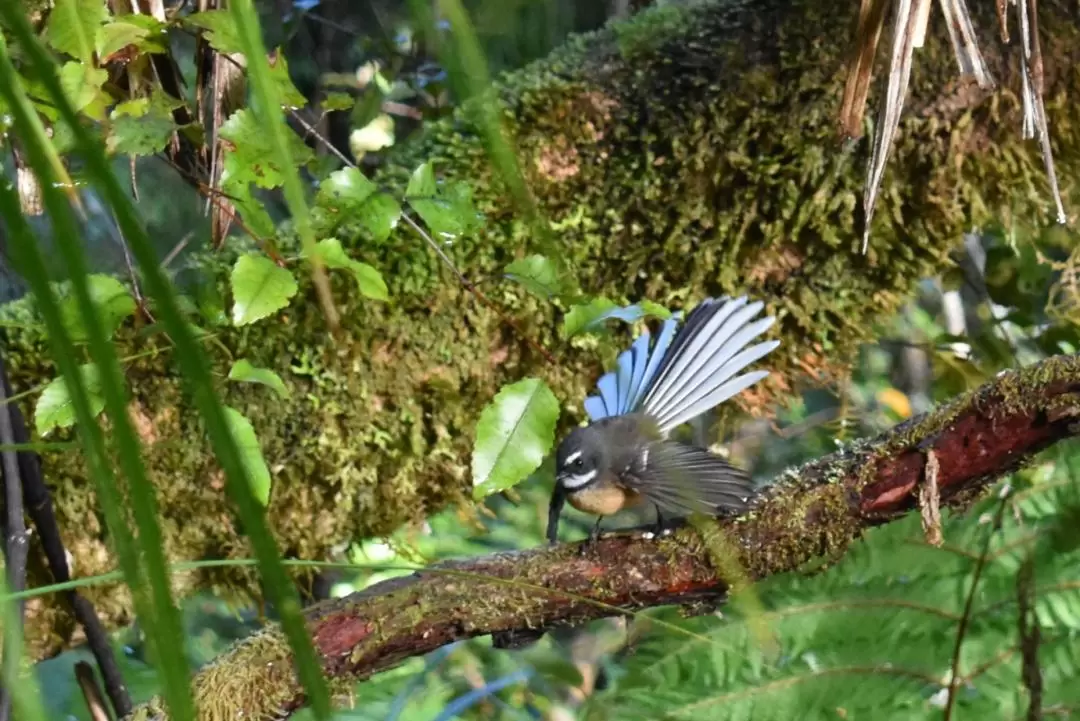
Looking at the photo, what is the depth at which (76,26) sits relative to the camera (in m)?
0.83

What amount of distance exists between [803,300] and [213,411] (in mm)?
1220

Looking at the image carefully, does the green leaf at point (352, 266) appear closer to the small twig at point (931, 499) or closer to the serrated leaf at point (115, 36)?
the serrated leaf at point (115, 36)

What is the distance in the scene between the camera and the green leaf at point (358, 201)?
A: 890 mm

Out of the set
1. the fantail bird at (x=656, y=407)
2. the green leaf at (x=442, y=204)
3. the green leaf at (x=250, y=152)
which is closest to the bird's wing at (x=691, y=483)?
the fantail bird at (x=656, y=407)

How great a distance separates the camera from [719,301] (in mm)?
1093

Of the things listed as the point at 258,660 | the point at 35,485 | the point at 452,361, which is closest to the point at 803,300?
the point at 452,361

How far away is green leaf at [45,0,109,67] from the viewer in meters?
0.83

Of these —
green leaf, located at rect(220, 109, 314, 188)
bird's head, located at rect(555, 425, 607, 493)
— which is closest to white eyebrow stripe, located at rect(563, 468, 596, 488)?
bird's head, located at rect(555, 425, 607, 493)

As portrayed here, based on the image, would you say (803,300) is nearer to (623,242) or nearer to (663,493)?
(623,242)

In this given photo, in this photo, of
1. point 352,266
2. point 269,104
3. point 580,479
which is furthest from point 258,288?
point 269,104

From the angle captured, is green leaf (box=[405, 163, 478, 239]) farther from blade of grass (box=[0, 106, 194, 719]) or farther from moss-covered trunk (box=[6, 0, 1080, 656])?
blade of grass (box=[0, 106, 194, 719])

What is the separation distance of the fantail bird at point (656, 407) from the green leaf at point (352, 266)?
11.3 inches

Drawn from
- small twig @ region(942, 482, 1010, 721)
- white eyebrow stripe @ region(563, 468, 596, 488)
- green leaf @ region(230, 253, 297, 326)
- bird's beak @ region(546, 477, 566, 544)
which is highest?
green leaf @ region(230, 253, 297, 326)

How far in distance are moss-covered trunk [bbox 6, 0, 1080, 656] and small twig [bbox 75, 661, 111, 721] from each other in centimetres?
19
